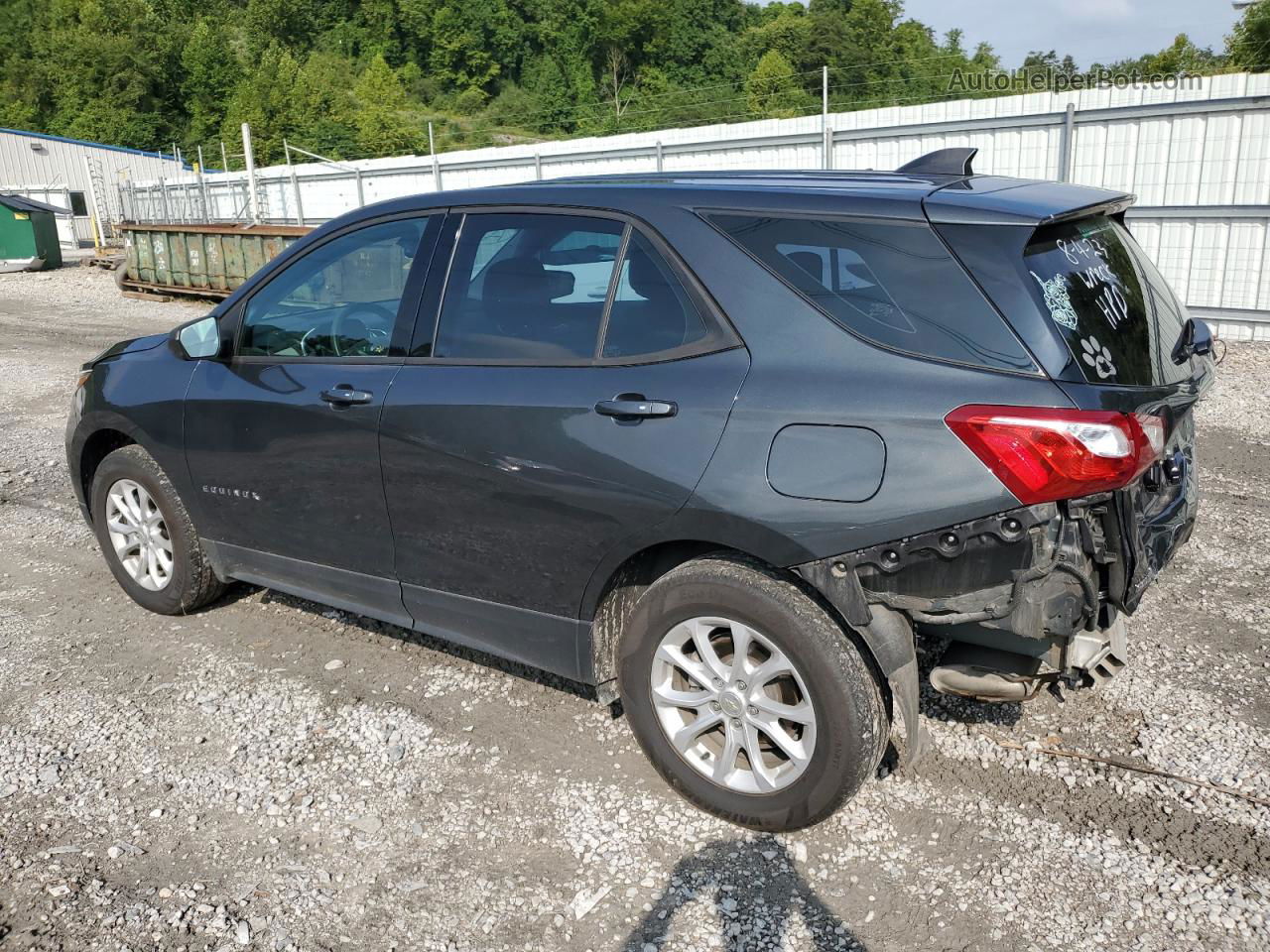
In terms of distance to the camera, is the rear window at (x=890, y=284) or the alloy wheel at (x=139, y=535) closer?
the rear window at (x=890, y=284)

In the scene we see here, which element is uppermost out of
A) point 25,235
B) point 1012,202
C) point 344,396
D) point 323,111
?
point 323,111

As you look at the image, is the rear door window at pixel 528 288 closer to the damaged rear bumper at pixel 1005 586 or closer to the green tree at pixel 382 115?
the damaged rear bumper at pixel 1005 586

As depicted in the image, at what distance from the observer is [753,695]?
292 centimetres

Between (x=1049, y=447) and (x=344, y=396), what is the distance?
2.34 m

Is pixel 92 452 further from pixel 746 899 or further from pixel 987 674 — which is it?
pixel 987 674

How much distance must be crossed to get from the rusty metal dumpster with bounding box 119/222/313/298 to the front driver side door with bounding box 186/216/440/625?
12982 mm

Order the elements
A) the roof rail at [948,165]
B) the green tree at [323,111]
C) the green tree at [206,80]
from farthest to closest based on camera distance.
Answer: the green tree at [206,80], the green tree at [323,111], the roof rail at [948,165]

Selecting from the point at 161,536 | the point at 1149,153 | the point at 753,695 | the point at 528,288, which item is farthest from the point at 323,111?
the point at 753,695

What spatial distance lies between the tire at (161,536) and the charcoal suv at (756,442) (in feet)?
2.63

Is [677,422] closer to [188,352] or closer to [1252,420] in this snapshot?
[188,352]

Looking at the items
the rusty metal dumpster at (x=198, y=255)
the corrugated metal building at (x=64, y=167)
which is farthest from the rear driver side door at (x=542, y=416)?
the corrugated metal building at (x=64, y=167)

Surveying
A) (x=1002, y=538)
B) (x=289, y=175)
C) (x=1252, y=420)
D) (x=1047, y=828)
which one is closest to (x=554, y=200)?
(x=1002, y=538)

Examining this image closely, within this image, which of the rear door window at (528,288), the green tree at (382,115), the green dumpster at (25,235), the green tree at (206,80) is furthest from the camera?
the green tree at (206,80)

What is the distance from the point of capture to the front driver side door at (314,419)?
3666mm
